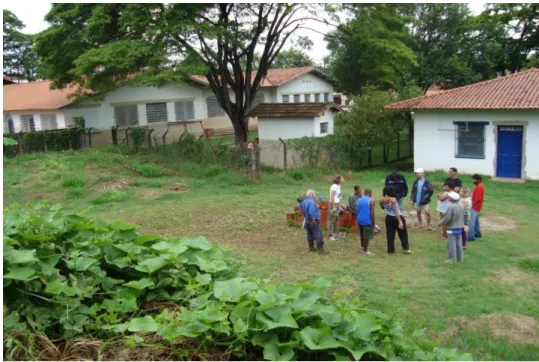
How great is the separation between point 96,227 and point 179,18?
17030 millimetres

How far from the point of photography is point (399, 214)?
1030 cm

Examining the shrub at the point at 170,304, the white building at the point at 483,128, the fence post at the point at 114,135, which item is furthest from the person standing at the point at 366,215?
the fence post at the point at 114,135

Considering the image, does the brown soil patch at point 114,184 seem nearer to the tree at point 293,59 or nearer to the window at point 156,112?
the window at point 156,112

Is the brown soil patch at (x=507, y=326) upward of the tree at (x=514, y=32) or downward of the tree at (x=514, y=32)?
downward

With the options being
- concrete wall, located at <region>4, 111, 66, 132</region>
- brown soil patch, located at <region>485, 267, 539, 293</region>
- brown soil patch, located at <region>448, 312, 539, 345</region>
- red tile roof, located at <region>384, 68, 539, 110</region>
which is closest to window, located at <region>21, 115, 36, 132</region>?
concrete wall, located at <region>4, 111, 66, 132</region>

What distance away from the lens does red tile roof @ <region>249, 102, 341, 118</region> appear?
2320 centimetres

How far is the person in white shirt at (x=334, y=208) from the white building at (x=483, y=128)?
981 cm

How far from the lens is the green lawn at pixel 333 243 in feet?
23.9

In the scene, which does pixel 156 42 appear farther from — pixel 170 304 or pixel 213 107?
Answer: pixel 170 304

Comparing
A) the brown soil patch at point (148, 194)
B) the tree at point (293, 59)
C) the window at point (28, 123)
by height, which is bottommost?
the brown soil patch at point (148, 194)

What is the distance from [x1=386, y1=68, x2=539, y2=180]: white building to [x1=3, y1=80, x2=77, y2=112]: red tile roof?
19401mm

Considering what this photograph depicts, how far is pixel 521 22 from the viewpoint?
103 ft

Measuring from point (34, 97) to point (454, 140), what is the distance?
26008 millimetres

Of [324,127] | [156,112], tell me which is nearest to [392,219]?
[324,127]
